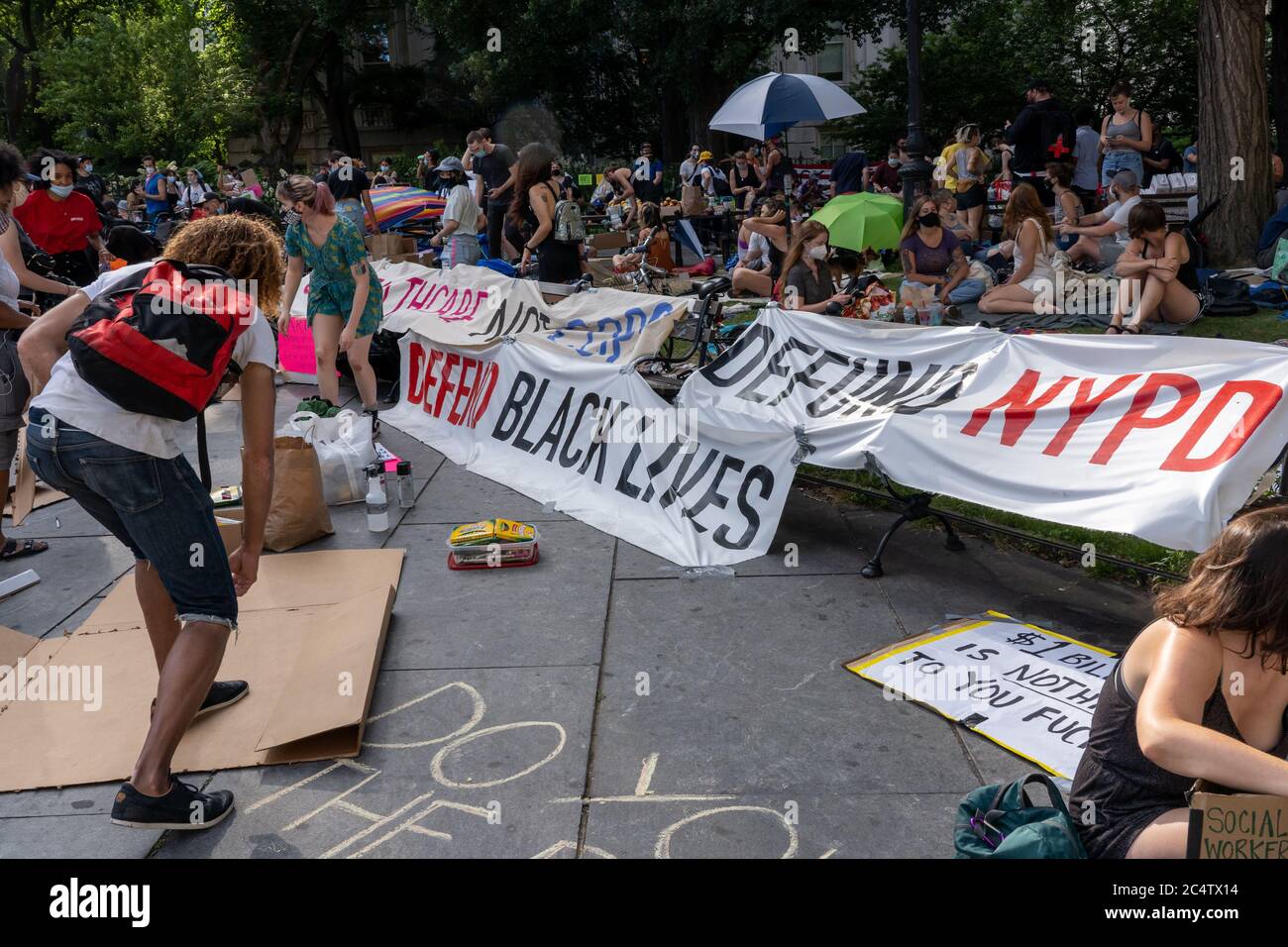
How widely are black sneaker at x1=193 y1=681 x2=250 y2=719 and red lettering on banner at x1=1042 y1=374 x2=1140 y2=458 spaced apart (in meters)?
3.45

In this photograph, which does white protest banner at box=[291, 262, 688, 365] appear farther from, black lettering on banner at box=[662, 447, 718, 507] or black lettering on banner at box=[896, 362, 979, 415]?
black lettering on banner at box=[896, 362, 979, 415]

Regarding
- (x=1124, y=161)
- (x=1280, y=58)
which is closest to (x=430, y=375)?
(x=1124, y=161)

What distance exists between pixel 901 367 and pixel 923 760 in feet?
8.17

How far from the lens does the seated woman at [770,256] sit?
39.0 ft

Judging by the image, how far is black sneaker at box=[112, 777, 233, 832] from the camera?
11.5ft

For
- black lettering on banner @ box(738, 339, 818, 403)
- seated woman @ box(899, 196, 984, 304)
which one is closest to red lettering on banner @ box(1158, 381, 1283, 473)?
black lettering on banner @ box(738, 339, 818, 403)

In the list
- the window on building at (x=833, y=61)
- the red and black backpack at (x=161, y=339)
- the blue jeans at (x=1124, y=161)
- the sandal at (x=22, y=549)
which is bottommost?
the sandal at (x=22, y=549)

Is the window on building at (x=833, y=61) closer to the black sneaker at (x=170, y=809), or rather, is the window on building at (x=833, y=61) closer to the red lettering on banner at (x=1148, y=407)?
the red lettering on banner at (x=1148, y=407)

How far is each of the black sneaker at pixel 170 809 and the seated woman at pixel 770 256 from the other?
27.9 ft

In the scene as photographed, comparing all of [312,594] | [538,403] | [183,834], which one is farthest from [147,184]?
[183,834]

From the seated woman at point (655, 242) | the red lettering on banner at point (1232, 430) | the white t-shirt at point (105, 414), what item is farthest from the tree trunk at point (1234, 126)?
the white t-shirt at point (105, 414)

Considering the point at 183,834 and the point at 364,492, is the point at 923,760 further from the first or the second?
the point at 364,492

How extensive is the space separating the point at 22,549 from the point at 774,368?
433 centimetres

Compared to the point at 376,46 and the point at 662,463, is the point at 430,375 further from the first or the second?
the point at 376,46
